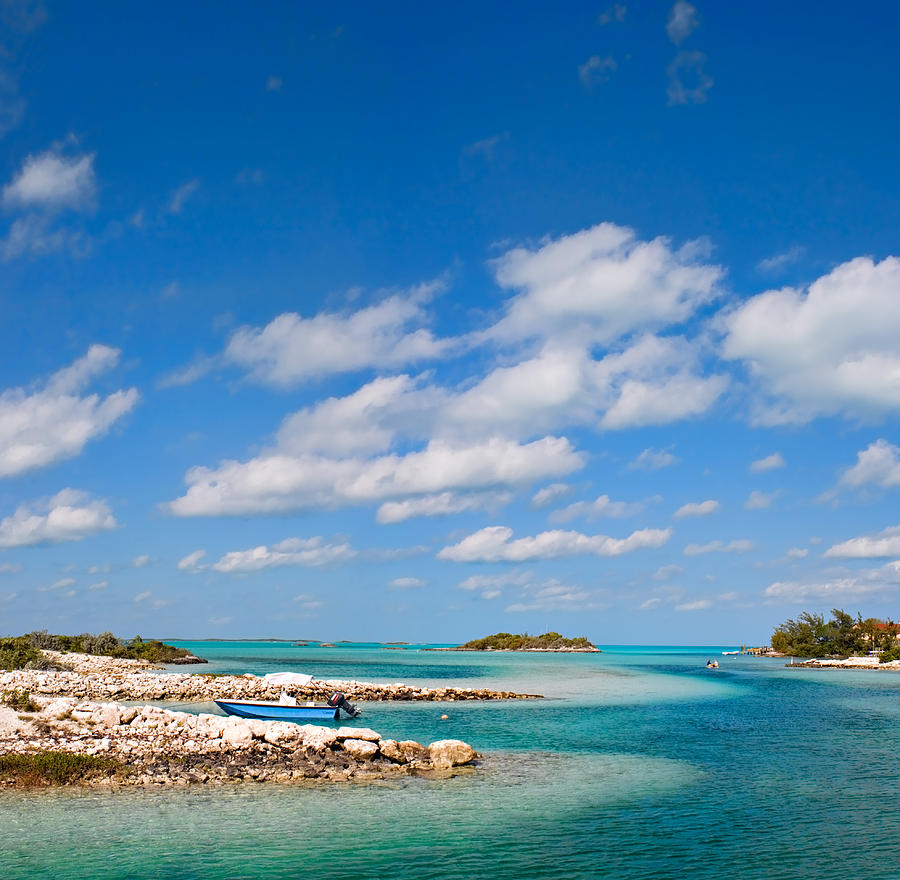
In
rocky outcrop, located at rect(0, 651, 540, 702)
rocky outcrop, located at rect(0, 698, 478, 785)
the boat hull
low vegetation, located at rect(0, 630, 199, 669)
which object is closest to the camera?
rocky outcrop, located at rect(0, 698, 478, 785)

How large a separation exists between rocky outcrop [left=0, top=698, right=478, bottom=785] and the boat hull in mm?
14539

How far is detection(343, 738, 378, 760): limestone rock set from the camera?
3005cm

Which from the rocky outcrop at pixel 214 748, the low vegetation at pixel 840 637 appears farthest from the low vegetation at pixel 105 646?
the low vegetation at pixel 840 637

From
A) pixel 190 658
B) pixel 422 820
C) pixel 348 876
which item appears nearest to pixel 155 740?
pixel 422 820

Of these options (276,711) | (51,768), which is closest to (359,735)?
(51,768)

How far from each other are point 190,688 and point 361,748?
32.5m

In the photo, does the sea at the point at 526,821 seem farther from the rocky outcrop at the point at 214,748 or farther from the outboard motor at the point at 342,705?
the outboard motor at the point at 342,705

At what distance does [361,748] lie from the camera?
30312 mm

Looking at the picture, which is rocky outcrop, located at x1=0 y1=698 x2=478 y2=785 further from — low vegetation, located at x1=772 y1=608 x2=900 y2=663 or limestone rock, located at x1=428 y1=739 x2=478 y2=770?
low vegetation, located at x1=772 y1=608 x2=900 y2=663

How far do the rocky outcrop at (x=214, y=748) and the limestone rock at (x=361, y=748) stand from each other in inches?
1.5

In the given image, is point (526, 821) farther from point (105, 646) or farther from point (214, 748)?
point (105, 646)

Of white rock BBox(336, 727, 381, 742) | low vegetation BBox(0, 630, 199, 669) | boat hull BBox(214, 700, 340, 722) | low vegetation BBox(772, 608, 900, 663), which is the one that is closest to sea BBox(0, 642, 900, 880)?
white rock BBox(336, 727, 381, 742)

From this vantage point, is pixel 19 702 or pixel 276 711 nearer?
pixel 19 702

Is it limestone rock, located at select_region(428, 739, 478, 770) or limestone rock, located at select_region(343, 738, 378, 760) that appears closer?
limestone rock, located at select_region(343, 738, 378, 760)
